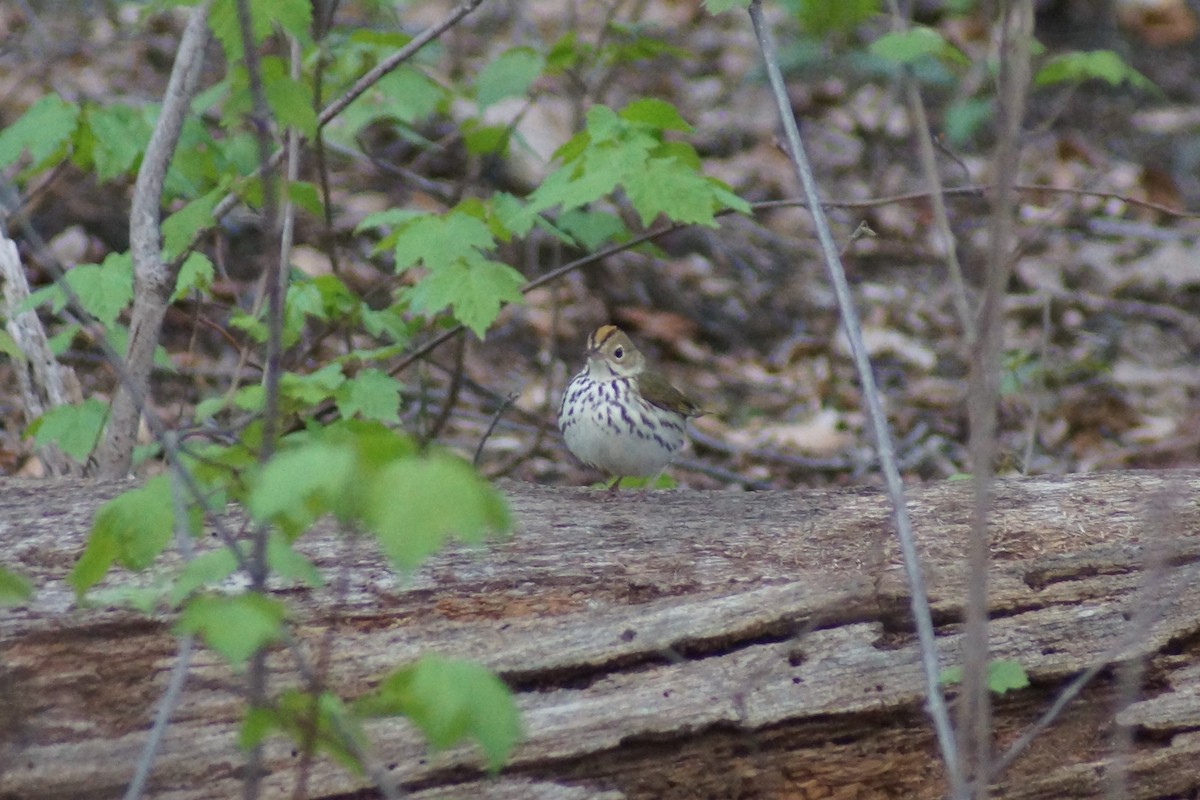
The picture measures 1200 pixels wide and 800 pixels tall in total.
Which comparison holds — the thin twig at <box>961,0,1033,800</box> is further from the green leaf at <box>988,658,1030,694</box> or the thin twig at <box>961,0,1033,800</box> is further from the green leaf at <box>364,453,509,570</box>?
the green leaf at <box>988,658,1030,694</box>

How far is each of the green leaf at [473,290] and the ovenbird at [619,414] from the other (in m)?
0.91

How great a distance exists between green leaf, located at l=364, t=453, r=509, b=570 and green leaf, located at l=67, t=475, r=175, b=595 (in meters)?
0.64

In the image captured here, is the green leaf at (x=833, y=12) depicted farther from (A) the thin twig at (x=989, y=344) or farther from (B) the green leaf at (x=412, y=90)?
(B) the green leaf at (x=412, y=90)

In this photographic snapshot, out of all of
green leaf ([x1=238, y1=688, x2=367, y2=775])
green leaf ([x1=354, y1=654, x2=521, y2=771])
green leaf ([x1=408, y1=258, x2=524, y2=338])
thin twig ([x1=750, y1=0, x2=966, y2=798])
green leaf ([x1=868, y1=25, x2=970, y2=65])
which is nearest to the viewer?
green leaf ([x1=354, y1=654, x2=521, y2=771])

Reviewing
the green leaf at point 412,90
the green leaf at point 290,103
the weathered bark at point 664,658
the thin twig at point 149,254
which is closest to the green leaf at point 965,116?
the green leaf at point 412,90

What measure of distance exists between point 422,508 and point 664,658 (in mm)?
1628

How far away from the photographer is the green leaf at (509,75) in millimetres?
4098

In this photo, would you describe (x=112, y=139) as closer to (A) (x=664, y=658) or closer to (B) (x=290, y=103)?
(B) (x=290, y=103)

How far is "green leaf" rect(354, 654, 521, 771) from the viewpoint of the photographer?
161cm

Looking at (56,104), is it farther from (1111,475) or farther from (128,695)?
(1111,475)

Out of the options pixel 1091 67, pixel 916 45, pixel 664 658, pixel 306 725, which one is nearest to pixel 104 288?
pixel 664 658

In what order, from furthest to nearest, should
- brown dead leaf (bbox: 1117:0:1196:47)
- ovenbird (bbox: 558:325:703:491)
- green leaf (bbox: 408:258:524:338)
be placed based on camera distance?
brown dead leaf (bbox: 1117:0:1196:47), ovenbird (bbox: 558:325:703:491), green leaf (bbox: 408:258:524:338)

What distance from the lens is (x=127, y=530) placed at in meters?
1.97

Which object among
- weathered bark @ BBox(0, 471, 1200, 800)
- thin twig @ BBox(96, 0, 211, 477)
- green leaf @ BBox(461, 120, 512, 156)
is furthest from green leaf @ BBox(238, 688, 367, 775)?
green leaf @ BBox(461, 120, 512, 156)
